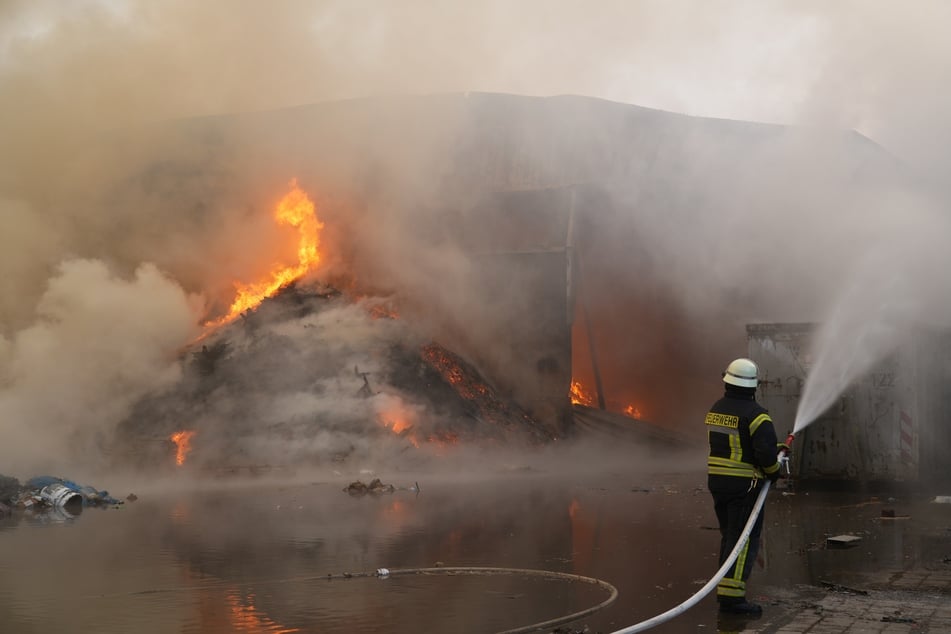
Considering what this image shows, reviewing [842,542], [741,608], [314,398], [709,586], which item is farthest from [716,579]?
[314,398]

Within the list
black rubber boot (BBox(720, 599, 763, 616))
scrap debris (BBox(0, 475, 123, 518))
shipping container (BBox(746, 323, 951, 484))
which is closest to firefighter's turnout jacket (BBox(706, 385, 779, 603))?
black rubber boot (BBox(720, 599, 763, 616))

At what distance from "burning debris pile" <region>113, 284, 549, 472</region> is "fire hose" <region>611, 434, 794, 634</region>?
1130cm

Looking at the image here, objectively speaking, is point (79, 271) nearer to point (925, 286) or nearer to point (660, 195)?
point (660, 195)

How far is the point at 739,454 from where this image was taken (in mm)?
6199

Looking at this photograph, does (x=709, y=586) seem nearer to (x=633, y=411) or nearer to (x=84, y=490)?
(x=84, y=490)

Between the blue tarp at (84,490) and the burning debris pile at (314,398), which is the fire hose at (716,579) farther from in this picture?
the burning debris pile at (314,398)

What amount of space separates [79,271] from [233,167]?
425cm

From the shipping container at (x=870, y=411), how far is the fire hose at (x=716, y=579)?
6622 mm

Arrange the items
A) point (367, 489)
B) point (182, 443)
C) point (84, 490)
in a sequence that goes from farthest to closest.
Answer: point (182, 443) → point (367, 489) → point (84, 490)

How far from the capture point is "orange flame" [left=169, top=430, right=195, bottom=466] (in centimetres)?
1658

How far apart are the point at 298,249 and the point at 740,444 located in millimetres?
A: 15659

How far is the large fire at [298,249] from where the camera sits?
20375 mm

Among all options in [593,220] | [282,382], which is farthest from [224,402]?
[593,220]

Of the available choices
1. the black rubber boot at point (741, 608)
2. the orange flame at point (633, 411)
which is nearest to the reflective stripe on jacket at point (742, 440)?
the black rubber boot at point (741, 608)
